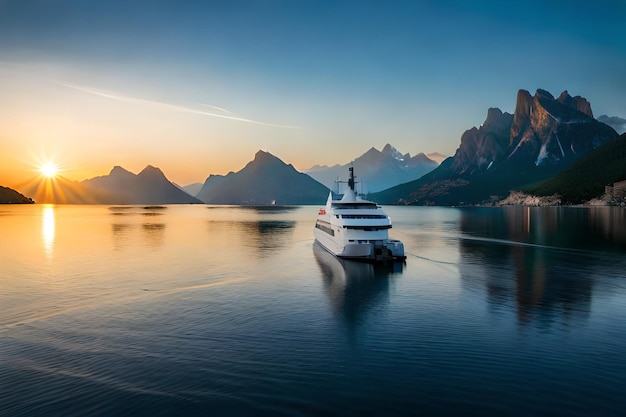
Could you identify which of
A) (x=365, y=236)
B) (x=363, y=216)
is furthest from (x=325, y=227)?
(x=365, y=236)

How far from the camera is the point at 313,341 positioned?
1000 inches

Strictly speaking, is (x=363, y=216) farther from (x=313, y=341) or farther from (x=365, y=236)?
(x=313, y=341)

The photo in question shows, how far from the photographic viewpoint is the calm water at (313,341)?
1734 cm

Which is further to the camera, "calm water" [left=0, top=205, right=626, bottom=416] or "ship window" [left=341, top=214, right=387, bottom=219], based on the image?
"ship window" [left=341, top=214, right=387, bottom=219]

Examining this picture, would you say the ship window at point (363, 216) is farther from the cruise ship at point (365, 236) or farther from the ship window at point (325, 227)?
the ship window at point (325, 227)

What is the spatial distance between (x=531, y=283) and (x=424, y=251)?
30.3m

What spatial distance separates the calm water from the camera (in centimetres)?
Answer: 1734

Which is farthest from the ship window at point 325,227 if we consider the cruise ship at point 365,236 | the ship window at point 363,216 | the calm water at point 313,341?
the calm water at point 313,341

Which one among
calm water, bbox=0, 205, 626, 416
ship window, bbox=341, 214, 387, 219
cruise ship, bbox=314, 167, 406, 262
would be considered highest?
ship window, bbox=341, 214, 387, 219

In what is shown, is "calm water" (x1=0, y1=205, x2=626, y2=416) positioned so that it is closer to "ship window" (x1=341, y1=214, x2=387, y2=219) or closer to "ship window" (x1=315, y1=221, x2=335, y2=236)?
"ship window" (x1=341, y1=214, x2=387, y2=219)

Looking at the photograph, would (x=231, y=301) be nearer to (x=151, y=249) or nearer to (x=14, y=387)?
(x=14, y=387)

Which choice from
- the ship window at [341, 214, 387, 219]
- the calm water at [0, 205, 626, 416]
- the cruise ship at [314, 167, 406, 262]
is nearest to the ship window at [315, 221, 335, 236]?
the cruise ship at [314, 167, 406, 262]

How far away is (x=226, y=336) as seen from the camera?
1034 inches

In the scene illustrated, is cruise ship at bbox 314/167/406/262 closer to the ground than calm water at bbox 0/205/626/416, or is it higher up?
higher up
